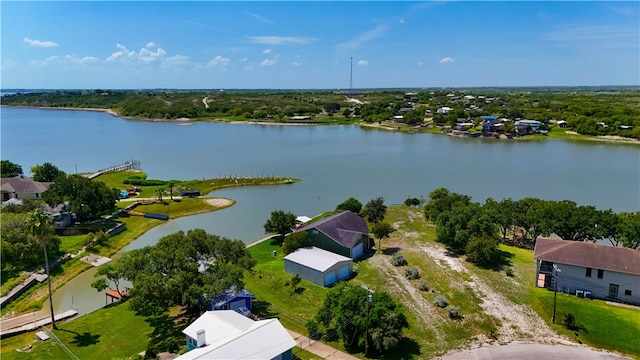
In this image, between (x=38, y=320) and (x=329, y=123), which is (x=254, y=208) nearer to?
(x=38, y=320)

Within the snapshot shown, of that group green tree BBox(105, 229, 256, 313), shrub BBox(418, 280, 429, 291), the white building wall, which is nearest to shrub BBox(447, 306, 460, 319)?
shrub BBox(418, 280, 429, 291)

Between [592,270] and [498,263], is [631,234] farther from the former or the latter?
[498,263]

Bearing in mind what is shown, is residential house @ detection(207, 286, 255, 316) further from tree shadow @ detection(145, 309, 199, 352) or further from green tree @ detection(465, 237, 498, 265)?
green tree @ detection(465, 237, 498, 265)

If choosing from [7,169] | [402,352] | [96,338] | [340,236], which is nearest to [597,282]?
[402,352]

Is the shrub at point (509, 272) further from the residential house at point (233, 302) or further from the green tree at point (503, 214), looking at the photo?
the residential house at point (233, 302)

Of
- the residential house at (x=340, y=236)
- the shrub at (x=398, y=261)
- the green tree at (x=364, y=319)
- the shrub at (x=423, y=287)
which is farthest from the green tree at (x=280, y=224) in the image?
the green tree at (x=364, y=319)

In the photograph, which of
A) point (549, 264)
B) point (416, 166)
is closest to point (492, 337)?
point (549, 264)
